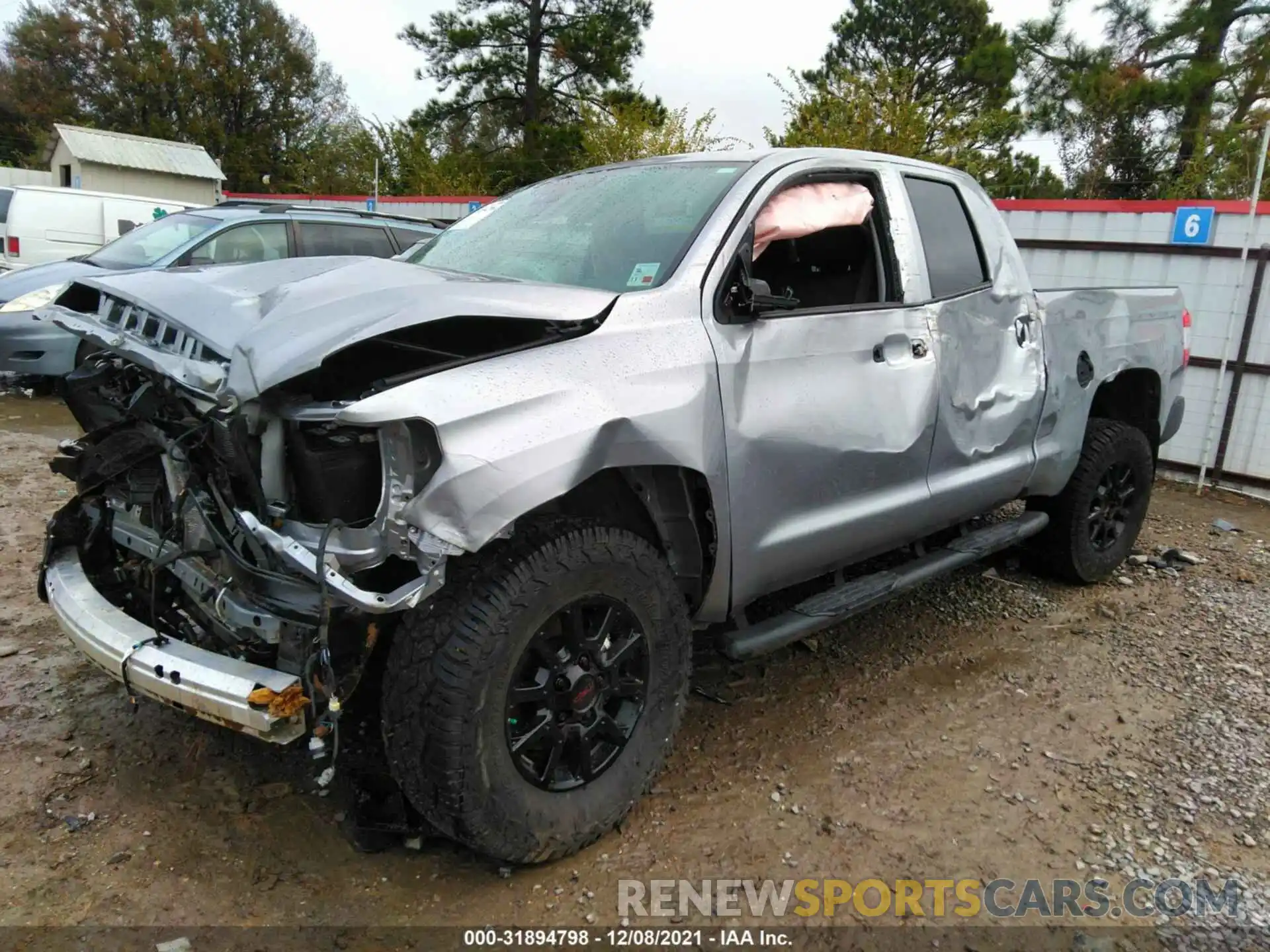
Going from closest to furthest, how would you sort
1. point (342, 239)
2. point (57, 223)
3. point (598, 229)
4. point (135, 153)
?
point (598, 229) < point (342, 239) < point (57, 223) < point (135, 153)

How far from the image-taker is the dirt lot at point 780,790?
2.48 m

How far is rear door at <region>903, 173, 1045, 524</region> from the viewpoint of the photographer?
12.0ft

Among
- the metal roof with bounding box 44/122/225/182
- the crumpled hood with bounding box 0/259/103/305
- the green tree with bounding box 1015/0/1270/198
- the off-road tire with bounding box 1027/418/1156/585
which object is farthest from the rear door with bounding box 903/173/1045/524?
the metal roof with bounding box 44/122/225/182

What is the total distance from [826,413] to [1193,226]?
634cm

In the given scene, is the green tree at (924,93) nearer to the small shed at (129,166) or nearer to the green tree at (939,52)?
the green tree at (939,52)

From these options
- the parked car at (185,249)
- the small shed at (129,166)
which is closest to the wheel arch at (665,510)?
the parked car at (185,249)

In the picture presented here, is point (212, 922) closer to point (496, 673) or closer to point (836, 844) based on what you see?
point (496, 673)

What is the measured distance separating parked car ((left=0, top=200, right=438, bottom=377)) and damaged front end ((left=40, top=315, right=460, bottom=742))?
203 inches

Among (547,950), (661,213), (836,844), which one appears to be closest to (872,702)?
(836,844)

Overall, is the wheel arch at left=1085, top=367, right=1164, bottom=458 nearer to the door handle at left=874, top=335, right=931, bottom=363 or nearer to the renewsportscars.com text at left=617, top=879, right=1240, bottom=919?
the door handle at left=874, top=335, right=931, bottom=363

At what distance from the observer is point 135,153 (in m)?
33.5

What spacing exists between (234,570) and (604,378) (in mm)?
1080

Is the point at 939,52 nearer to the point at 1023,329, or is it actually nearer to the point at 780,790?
the point at 1023,329

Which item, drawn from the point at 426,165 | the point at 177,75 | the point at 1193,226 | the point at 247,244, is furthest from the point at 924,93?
the point at 177,75
